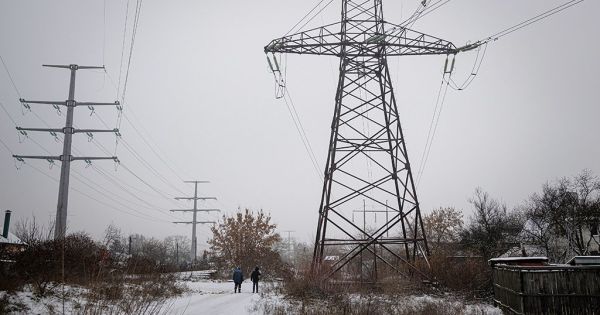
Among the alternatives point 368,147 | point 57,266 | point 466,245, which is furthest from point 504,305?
point 466,245

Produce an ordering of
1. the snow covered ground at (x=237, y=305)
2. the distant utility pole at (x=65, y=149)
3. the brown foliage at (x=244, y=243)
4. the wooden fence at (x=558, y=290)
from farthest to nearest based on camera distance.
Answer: the brown foliage at (x=244, y=243) < the distant utility pole at (x=65, y=149) < the wooden fence at (x=558, y=290) < the snow covered ground at (x=237, y=305)

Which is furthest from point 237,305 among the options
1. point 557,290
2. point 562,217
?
point 562,217

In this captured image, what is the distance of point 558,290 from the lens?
1227cm

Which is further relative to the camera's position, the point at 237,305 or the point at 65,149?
the point at 65,149

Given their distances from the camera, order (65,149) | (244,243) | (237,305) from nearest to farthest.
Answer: (237,305), (65,149), (244,243)

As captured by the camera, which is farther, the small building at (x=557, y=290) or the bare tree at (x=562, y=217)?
the bare tree at (x=562, y=217)

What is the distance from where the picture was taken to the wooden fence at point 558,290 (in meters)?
12.0

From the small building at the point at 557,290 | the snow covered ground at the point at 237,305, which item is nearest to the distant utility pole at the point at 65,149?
the snow covered ground at the point at 237,305

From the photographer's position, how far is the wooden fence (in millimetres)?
12008

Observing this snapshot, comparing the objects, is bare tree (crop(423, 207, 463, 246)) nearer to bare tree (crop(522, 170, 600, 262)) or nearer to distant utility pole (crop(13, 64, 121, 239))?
bare tree (crop(522, 170, 600, 262))

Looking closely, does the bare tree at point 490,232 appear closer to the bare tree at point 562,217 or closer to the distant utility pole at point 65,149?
the bare tree at point 562,217

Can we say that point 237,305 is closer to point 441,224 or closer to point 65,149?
point 65,149

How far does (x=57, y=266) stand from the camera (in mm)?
15164

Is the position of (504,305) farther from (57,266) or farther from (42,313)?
(57,266)
